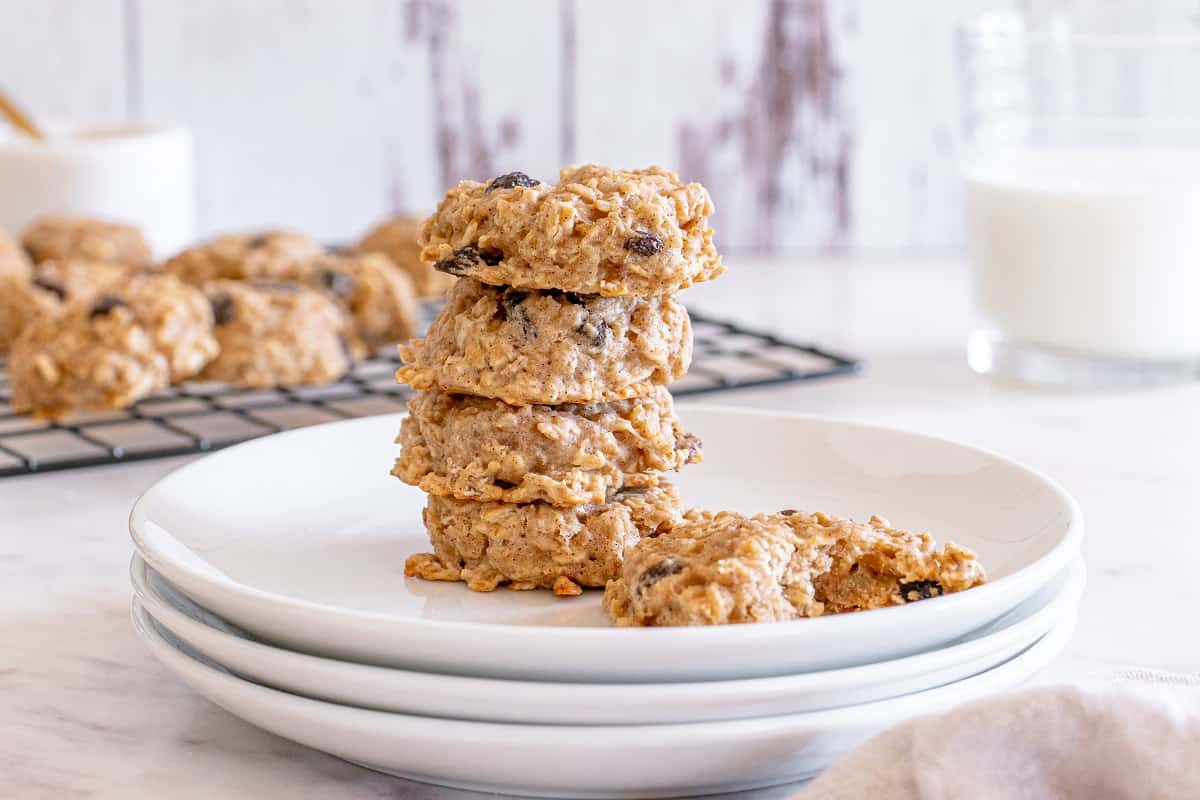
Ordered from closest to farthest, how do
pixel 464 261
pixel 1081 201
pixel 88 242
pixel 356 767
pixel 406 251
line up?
1. pixel 356 767
2. pixel 464 261
3. pixel 1081 201
4. pixel 88 242
5. pixel 406 251

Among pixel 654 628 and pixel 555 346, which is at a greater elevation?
pixel 555 346

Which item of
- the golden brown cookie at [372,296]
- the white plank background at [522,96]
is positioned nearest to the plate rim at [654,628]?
the golden brown cookie at [372,296]

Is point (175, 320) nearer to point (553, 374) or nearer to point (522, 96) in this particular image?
point (553, 374)

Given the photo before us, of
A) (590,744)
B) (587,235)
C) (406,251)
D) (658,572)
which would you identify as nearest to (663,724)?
(590,744)

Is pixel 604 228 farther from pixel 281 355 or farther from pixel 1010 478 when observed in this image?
pixel 281 355

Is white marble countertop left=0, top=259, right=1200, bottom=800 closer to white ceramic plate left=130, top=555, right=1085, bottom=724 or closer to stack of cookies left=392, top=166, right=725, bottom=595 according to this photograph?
white ceramic plate left=130, top=555, right=1085, bottom=724

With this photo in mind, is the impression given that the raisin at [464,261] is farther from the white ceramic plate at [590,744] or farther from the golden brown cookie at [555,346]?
the white ceramic plate at [590,744]

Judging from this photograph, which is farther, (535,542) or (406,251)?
(406,251)
